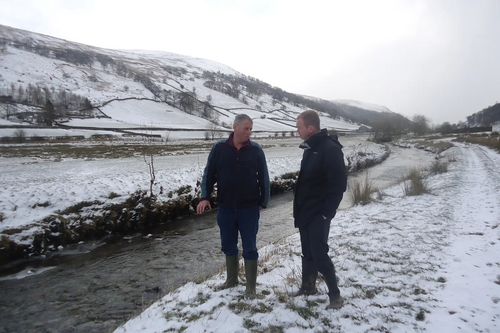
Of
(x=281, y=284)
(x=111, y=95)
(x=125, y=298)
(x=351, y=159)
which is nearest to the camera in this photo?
(x=281, y=284)

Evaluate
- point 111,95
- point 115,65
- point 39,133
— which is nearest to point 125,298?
point 39,133

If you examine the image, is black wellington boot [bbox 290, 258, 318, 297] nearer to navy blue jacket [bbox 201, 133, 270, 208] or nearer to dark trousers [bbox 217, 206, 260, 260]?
dark trousers [bbox 217, 206, 260, 260]

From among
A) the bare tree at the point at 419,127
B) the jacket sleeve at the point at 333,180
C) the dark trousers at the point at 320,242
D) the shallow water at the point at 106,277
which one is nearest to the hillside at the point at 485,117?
the bare tree at the point at 419,127

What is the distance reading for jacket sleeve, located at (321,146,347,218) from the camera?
3035 mm

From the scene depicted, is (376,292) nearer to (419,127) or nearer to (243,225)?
(243,225)

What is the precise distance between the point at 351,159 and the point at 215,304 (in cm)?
2469

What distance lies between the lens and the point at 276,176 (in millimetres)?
17453

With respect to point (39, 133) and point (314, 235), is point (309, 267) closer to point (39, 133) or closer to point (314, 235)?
point (314, 235)

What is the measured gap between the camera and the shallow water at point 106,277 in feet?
15.6

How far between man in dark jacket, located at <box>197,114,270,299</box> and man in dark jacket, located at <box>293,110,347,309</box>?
23.2 inches

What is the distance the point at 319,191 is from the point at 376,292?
68.2 inches

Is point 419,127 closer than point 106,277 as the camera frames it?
No

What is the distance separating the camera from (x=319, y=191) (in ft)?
10.5

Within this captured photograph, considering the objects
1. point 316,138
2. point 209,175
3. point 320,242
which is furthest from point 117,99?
point 320,242
